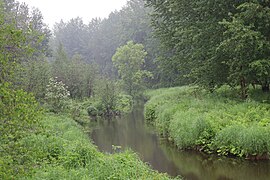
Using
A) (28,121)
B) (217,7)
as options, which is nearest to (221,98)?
(217,7)

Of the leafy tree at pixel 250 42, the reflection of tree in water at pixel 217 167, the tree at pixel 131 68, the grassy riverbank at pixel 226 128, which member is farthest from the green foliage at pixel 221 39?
the tree at pixel 131 68

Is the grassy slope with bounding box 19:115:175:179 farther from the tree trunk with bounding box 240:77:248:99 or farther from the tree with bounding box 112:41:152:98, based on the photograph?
the tree with bounding box 112:41:152:98

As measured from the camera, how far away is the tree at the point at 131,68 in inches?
1754

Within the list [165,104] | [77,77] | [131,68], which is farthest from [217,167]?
[131,68]

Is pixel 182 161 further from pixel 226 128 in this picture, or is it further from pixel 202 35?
pixel 202 35

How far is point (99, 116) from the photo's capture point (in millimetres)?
29562

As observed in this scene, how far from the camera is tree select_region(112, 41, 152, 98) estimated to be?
44562 millimetres

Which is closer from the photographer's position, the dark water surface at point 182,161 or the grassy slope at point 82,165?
the grassy slope at point 82,165

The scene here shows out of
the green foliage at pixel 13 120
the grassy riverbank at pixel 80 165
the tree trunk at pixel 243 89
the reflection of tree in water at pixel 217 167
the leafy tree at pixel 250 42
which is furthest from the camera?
the tree trunk at pixel 243 89

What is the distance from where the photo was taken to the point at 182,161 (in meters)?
12.8

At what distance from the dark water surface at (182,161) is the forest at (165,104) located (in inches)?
19.3

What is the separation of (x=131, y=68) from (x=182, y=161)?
34.3m

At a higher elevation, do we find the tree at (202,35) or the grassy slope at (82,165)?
the tree at (202,35)

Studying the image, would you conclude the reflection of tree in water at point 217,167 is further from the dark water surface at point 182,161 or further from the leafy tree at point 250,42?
the leafy tree at point 250,42
